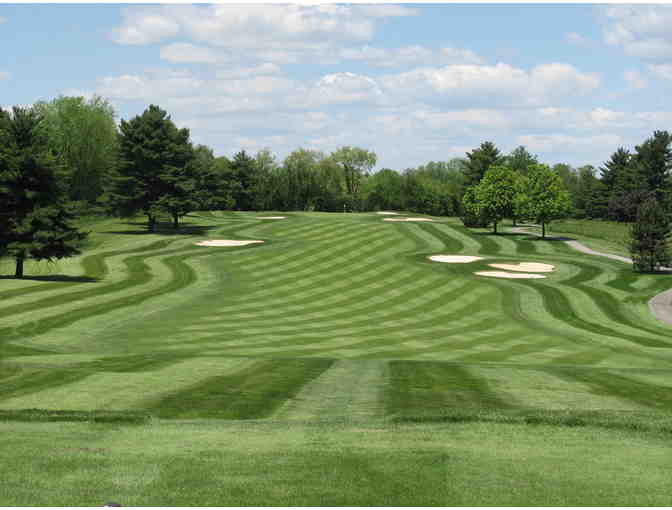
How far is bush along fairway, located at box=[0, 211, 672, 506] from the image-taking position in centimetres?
907

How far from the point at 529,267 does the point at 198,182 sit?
56.8 metres

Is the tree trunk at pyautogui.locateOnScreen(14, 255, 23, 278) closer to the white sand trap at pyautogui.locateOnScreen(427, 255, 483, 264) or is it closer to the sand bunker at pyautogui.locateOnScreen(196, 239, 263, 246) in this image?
the sand bunker at pyautogui.locateOnScreen(196, 239, 263, 246)

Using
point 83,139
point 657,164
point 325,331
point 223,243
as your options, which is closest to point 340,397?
point 325,331

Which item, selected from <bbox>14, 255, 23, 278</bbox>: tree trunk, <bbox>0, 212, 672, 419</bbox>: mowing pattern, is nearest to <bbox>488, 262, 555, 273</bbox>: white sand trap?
<bbox>0, 212, 672, 419</bbox>: mowing pattern

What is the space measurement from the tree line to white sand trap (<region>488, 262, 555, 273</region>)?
9.55 metres

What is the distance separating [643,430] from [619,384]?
654 cm

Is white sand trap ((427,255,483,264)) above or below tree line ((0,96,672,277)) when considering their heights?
below

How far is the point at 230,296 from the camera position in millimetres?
42906

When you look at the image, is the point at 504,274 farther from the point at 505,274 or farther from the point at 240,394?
the point at 240,394

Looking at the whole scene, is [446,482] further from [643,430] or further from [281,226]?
[281,226]

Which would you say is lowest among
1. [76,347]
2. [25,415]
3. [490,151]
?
[76,347]

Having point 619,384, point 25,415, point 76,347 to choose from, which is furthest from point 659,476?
point 76,347

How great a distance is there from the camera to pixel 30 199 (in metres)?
43.4

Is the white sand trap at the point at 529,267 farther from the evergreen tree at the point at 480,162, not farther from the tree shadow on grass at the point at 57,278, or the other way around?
the evergreen tree at the point at 480,162
